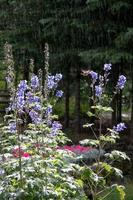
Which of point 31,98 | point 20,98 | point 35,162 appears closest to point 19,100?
point 20,98

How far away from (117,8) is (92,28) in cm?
154

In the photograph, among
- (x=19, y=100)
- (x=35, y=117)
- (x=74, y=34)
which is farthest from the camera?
(x=74, y=34)

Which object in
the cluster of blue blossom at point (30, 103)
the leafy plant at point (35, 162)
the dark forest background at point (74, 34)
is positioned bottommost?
the leafy plant at point (35, 162)

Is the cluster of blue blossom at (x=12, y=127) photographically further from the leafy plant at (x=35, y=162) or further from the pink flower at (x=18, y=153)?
the pink flower at (x=18, y=153)

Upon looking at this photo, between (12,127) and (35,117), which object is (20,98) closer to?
(35,117)

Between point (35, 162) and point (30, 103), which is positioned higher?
point (30, 103)

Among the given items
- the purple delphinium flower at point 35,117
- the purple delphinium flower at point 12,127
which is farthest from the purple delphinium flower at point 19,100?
the purple delphinium flower at point 12,127

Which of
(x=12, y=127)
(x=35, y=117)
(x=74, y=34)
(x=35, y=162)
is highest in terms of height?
(x=74, y=34)

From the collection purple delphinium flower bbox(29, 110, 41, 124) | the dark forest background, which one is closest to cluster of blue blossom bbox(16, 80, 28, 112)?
purple delphinium flower bbox(29, 110, 41, 124)

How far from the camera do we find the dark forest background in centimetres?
1535

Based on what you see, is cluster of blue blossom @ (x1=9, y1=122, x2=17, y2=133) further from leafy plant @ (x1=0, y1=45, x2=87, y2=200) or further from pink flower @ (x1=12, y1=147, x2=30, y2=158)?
pink flower @ (x1=12, y1=147, x2=30, y2=158)

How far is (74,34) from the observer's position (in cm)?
1739

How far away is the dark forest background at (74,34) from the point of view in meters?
15.3

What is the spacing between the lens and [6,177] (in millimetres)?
5484
